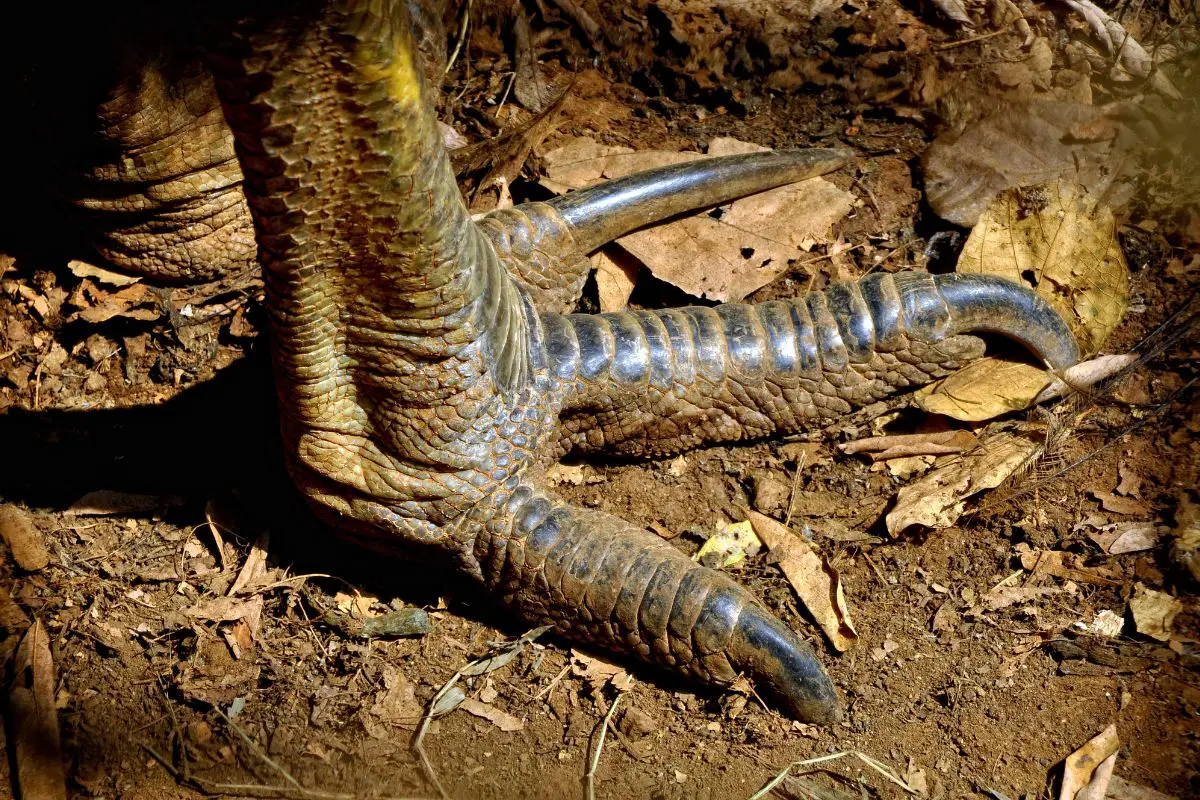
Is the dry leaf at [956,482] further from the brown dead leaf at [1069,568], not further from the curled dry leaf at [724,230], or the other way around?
the curled dry leaf at [724,230]

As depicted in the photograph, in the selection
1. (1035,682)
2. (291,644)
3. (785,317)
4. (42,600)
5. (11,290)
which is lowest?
(1035,682)

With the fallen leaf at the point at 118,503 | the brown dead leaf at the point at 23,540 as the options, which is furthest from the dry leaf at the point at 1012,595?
the brown dead leaf at the point at 23,540

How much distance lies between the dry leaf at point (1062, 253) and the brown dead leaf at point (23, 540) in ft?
9.19

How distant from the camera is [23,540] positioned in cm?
261

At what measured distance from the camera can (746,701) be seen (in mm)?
2285

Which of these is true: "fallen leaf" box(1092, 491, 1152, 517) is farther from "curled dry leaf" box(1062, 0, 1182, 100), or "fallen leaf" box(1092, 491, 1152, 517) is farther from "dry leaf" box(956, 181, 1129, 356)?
"curled dry leaf" box(1062, 0, 1182, 100)

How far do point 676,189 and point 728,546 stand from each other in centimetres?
125

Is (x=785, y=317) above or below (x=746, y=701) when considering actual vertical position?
above

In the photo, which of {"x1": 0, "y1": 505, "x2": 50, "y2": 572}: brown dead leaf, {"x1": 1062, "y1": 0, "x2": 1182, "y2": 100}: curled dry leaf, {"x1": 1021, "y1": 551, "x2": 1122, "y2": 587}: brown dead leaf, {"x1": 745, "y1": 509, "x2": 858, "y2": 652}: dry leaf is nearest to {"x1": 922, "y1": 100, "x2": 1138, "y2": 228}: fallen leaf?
{"x1": 1062, "y1": 0, "x2": 1182, "y2": 100}: curled dry leaf

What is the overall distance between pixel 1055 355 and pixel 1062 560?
623mm

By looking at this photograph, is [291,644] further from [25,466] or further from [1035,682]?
[1035,682]

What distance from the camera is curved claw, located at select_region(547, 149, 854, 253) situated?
10.2 feet

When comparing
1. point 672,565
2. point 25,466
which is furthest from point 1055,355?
point 25,466

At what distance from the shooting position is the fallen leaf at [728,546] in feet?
8.59
